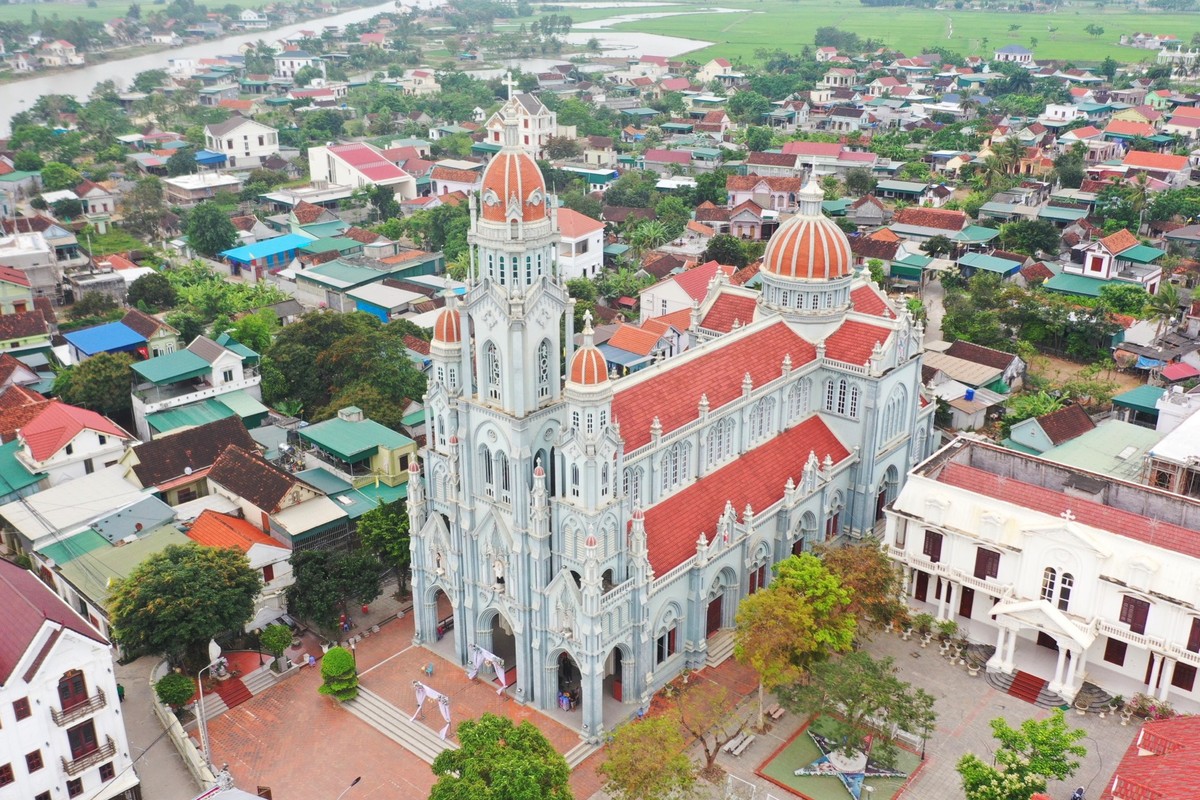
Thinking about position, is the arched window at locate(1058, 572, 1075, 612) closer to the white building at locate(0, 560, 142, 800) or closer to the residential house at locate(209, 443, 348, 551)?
the residential house at locate(209, 443, 348, 551)

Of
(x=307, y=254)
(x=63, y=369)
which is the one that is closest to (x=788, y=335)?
(x=63, y=369)

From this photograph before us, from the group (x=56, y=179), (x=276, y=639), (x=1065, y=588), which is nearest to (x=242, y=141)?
(x=56, y=179)

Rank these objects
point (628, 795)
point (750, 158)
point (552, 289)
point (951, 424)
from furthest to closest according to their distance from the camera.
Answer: point (750, 158), point (951, 424), point (552, 289), point (628, 795)

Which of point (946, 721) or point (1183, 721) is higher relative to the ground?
point (1183, 721)

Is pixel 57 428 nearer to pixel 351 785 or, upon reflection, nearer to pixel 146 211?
pixel 351 785

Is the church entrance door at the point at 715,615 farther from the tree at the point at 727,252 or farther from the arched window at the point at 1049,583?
the tree at the point at 727,252

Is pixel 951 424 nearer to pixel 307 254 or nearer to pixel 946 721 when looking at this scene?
pixel 946 721
